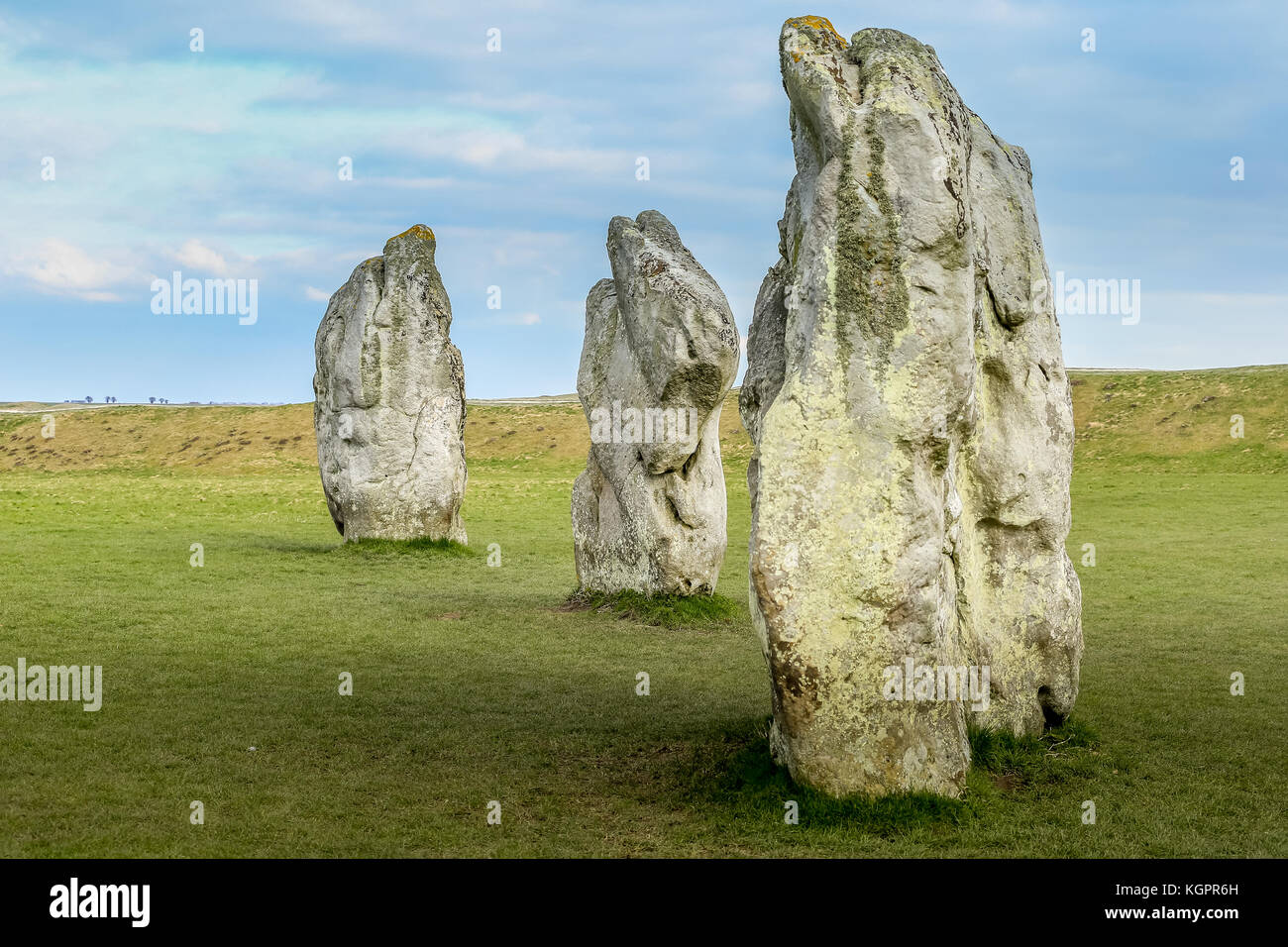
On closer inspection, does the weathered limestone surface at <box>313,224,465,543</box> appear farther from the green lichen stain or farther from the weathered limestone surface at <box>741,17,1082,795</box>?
the green lichen stain

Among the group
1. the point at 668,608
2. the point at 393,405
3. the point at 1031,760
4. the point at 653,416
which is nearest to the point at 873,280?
the point at 1031,760

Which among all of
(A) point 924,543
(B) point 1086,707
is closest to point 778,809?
(A) point 924,543

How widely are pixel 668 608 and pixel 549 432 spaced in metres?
46.3

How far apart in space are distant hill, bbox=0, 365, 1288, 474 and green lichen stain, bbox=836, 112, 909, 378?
34696 millimetres

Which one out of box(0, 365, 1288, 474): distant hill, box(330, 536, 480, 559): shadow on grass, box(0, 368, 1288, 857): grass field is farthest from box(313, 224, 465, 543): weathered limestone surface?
box(0, 365, 1288, 474): distant hill

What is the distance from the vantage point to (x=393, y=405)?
→ 20.4 m

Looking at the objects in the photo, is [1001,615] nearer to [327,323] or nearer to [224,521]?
[327,323]

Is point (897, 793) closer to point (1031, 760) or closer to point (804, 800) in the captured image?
point (804, 800)

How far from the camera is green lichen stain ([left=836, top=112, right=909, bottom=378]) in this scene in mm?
6949

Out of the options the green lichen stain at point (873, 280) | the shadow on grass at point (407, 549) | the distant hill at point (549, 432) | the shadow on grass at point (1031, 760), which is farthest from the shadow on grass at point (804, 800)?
the distant hill at point (549, 432)

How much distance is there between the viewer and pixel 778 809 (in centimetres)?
717

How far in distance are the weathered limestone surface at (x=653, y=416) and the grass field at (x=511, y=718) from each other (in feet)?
2.65
